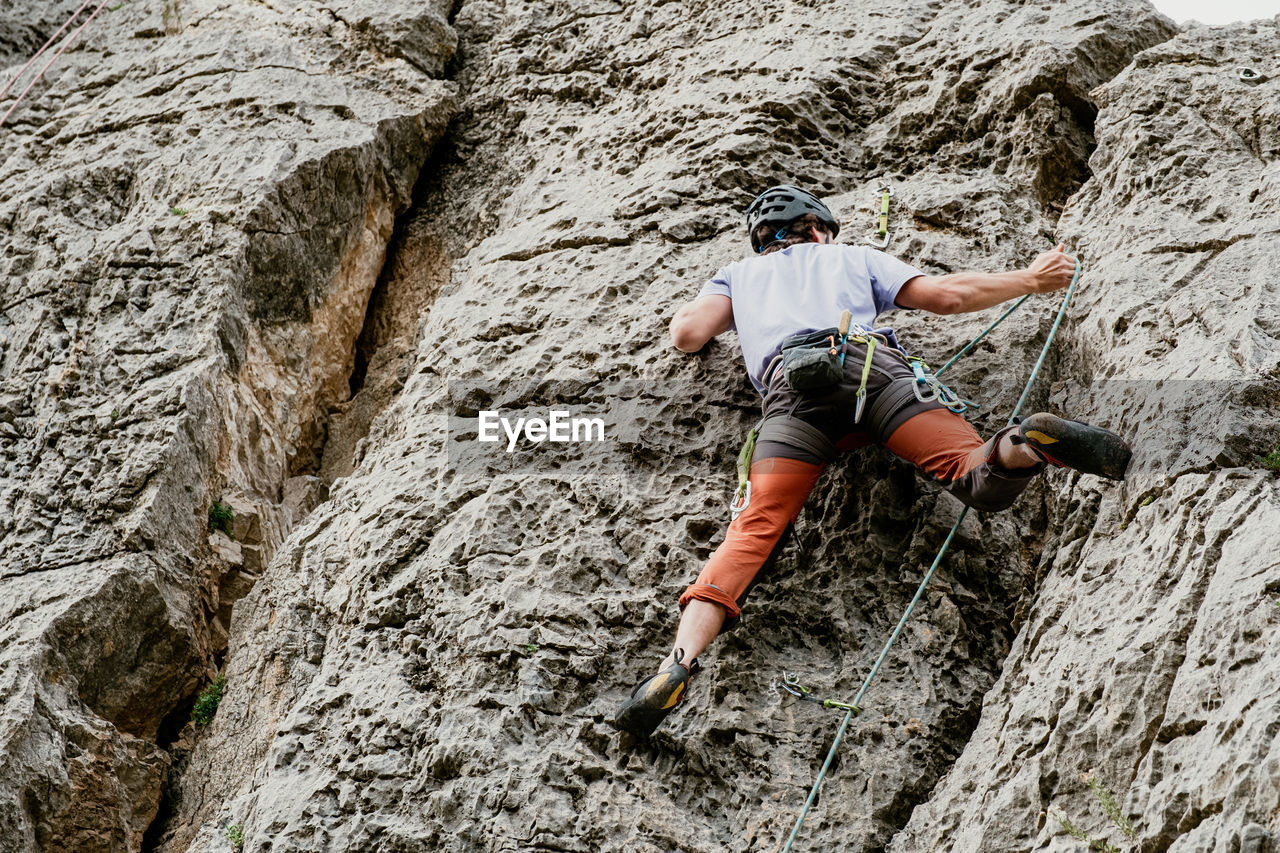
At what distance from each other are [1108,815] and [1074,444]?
1224 mm

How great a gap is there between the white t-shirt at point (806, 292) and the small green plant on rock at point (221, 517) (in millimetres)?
3221

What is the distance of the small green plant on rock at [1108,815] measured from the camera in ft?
9.82

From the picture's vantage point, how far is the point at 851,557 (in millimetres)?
4492

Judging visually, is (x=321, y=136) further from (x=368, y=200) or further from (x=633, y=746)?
(x=633, y=746)

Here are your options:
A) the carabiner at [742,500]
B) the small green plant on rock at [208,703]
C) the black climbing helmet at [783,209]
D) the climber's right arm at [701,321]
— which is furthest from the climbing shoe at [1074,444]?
the small green plant on rock at [208,703]

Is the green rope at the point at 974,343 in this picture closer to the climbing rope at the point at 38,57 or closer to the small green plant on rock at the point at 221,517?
the small green plant on rock at the point at 221,517

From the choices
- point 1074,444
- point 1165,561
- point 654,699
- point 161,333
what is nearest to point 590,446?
point 654,699

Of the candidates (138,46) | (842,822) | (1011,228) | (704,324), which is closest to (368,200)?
(138,46)

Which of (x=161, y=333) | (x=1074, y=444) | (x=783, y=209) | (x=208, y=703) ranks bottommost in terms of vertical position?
(x=208, y=703)

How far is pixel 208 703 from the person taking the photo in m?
5.61

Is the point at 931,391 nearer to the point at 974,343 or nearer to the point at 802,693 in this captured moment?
the point at 974,343

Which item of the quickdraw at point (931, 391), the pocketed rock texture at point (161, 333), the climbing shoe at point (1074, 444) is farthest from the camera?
the pocketed rock texture at point (161, 333)

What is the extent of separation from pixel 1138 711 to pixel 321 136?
20.9ft

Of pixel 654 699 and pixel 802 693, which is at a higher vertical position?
pixel 654 699
